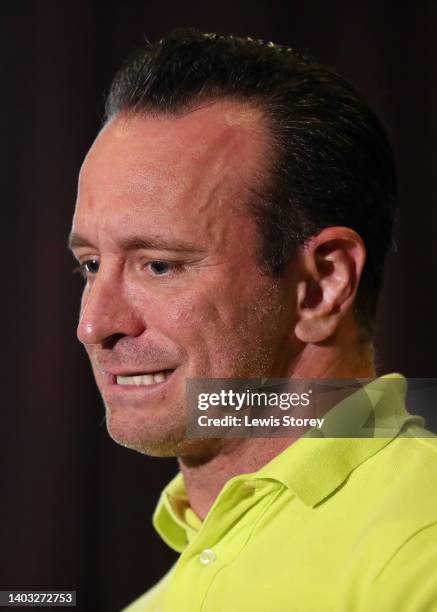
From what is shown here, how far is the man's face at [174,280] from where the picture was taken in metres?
0.99

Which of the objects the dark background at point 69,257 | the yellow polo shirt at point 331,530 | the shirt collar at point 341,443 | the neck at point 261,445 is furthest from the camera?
the dark background at point 69,257

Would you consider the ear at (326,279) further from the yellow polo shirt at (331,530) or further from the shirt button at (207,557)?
the shirt button at (207,557)

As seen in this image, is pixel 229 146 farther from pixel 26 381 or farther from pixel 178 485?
pixel 26 381

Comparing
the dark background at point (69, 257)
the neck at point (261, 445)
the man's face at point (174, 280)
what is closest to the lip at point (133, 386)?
the man's face at point (174, 280)

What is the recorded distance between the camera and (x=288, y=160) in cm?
105

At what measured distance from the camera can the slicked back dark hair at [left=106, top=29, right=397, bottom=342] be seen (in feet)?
3.42

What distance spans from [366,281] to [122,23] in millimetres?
814

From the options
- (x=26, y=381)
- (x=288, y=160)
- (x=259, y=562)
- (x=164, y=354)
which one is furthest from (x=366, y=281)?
(x=26, y=381)

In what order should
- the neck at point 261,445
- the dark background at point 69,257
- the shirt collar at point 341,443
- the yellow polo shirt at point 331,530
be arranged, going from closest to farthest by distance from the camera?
1. the yellow polo shirt at point 331,530
2. the shirt collar at point 341,443
3. the neck at point 261,445
4. the dark background at point 69,257

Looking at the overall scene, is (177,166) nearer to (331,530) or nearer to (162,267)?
(162,267)

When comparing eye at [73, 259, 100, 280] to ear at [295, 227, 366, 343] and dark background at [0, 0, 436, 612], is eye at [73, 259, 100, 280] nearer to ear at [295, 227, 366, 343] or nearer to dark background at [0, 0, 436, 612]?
ear at [295, 227, 366, 343]

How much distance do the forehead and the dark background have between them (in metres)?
0.56

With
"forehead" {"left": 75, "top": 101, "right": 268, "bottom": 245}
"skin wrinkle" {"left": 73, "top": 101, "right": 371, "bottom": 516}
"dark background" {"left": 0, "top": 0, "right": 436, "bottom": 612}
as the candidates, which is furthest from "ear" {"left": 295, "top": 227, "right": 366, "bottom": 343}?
"dark background" {"left": 0, "top": 0, "right": 436, "bottom": 612}

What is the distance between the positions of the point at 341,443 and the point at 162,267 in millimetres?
277
